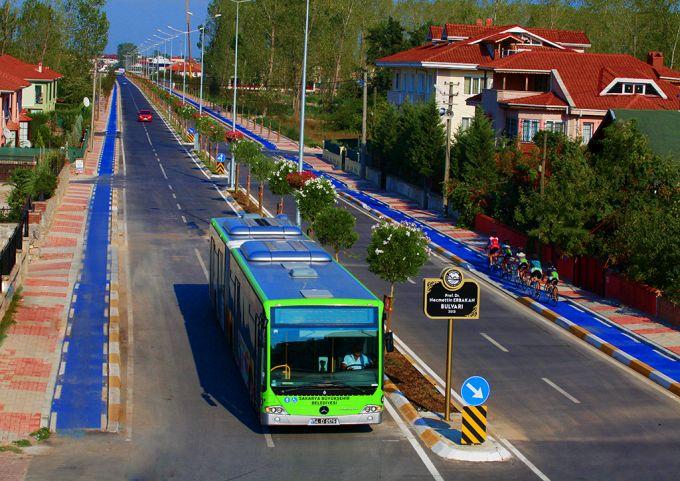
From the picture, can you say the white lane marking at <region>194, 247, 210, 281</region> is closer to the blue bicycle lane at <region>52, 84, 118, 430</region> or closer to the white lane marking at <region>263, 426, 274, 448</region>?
the blue bicycle lane at <region>52, 84, 118, 430</region>

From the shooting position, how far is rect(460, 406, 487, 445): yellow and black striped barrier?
1819 centimetres

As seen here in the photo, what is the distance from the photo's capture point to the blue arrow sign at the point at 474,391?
18.4 m

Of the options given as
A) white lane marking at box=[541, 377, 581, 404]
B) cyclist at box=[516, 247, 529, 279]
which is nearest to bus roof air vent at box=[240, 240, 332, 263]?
white lane marking at box=[541, 377, 581, 404]

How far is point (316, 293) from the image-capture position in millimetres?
18531

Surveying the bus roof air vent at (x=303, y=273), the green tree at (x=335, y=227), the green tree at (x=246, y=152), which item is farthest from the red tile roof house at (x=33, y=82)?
the bus roof air vent at (x=303, y=273)

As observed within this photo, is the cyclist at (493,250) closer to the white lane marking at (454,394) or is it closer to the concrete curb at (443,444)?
the white lane marking at (454,394)

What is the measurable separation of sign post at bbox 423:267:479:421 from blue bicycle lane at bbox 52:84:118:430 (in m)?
6.36

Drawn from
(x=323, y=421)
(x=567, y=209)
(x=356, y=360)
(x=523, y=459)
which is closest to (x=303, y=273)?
(x=356, y=360)

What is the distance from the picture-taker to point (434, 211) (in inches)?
2151

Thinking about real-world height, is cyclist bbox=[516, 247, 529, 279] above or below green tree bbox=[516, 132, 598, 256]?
below

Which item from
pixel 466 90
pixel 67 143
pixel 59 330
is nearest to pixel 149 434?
pixel 59 330

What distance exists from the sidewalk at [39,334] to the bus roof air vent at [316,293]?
5.24 meters

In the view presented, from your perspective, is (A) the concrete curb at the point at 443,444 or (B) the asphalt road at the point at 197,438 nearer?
(B) the asphalt road at the point at 197,438

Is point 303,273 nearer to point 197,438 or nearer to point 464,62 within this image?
point 197,438
